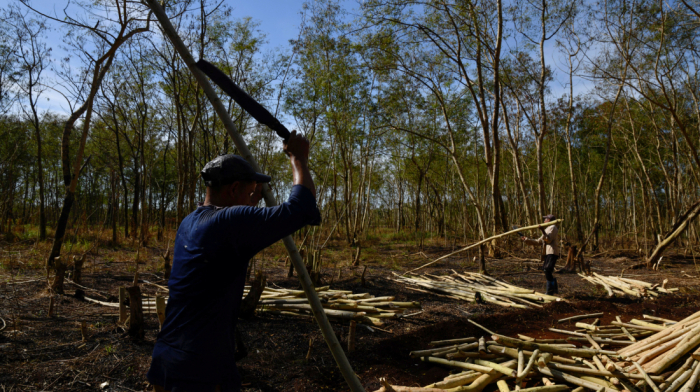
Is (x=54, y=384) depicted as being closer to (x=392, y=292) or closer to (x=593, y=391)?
(x=593, y=391)

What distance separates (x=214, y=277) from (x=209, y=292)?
2.3 inches

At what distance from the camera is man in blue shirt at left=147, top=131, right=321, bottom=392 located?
4.36 ft

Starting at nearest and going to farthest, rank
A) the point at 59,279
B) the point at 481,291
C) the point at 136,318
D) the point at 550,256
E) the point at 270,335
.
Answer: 1. the point at 136,318
2. the point at 270,335
3. the point at 59,279
4. the point at 481,291
5. the point at 550,256

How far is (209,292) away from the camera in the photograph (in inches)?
56.8

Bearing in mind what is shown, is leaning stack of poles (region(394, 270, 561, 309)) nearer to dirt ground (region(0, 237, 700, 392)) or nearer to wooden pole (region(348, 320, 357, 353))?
dirt ground (region(0, 237, 700, 392))

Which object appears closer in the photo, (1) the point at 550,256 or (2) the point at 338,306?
(2) the point at 338,306

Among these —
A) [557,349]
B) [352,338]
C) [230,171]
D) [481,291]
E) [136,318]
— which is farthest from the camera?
[481,291]

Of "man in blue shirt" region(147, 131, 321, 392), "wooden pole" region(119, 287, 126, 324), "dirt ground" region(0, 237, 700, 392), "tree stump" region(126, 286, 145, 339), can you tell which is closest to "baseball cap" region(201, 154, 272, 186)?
"man in blue shirt" region(147, 131, 321, 392)

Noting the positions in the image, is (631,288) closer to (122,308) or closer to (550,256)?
(550,256)

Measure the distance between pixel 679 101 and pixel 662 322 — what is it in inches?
589

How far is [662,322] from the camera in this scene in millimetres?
5387

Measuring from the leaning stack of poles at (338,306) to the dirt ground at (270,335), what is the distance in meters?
0.13

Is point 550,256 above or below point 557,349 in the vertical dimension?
above

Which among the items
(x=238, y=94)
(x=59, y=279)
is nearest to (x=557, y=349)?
(x=238, y=94)
